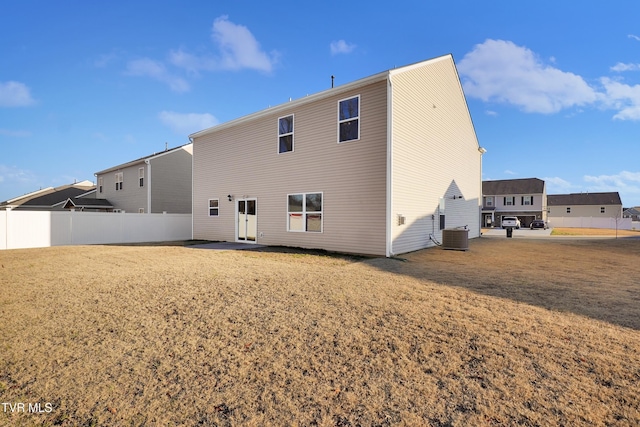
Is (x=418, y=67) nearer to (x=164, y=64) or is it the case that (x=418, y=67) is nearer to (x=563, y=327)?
→ (x=563, y=327)

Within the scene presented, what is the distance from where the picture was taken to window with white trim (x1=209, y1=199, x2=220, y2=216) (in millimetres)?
15606

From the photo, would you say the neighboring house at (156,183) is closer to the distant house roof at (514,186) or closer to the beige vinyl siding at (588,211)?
the distant house roof at (514,186)

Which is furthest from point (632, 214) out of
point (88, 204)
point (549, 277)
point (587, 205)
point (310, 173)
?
point (88, 204)

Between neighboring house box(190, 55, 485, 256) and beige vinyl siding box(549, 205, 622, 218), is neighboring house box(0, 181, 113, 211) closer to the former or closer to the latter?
neighboring house box(190, 55, 485, 256)

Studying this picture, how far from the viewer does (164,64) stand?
1434cm

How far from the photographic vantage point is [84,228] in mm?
15344

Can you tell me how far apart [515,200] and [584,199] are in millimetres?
17375

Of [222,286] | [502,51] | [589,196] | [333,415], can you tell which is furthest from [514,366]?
[589,196]

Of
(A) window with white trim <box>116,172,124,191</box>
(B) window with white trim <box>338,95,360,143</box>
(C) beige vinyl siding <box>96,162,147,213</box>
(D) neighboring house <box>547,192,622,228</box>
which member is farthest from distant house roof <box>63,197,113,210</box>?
(D) neighboring house <box>547,192,622,228</box>

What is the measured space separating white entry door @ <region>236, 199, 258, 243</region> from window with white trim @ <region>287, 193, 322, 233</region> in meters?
2.14

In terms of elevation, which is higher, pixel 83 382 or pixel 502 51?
pixel 502 51

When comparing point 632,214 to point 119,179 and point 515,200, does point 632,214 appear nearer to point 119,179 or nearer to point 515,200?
point 515,200

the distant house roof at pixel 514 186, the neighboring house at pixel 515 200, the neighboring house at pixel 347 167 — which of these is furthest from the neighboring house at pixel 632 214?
the neighboring house at pixel 347 167

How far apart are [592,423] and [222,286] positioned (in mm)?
5413
